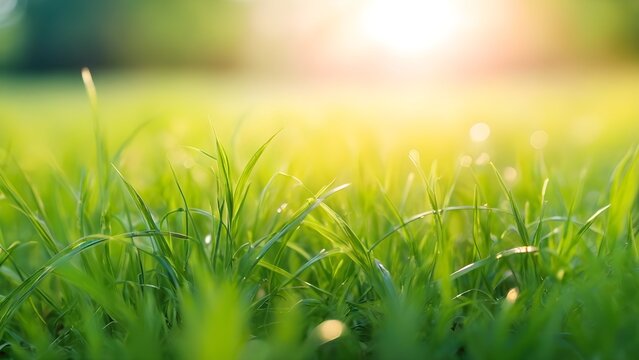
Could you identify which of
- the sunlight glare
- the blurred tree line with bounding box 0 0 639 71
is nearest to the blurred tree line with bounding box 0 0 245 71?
the blurred tree line with bounding box 0 0 639 71

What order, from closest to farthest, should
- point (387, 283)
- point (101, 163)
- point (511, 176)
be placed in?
point (387, 283)
point (101, 163)
point (511, 176)

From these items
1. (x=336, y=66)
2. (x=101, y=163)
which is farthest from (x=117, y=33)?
(x=101, y=163)

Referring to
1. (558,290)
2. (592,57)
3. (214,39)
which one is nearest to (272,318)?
(558,290)

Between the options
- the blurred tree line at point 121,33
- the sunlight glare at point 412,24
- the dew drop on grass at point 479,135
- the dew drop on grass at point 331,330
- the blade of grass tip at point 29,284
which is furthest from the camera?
the blurred tree line at point 121,33

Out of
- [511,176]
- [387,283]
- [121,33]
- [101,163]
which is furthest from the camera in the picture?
[121,33]

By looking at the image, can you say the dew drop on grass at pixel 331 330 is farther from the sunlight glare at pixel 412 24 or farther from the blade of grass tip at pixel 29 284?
the sunlight glare at pixel 412 24

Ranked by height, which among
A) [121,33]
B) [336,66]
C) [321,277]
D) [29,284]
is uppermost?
[121,33]

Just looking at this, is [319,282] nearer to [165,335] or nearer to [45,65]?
[165,335]

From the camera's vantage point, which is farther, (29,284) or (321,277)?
(321,277)

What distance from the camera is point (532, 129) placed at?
11.3ft

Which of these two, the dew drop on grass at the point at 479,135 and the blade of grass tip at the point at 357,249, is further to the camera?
the dew drop on grass at the point at 479,135

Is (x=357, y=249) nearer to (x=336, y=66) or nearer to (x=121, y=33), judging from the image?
(x=336, y=66)

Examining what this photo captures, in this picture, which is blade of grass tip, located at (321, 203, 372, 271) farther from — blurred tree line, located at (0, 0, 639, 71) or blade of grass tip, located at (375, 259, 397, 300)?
blurred tree line, located at (0, 0, 639, 71)

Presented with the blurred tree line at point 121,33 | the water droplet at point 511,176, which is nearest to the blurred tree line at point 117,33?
the blurred tree line at point 121,33
